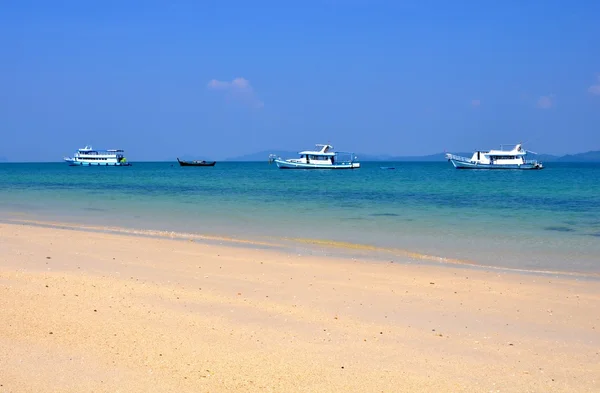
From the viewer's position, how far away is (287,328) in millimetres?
7840

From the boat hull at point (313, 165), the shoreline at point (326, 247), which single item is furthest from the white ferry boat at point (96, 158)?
the shoreline at point (326, 247)

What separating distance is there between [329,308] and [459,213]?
2180 centimetres

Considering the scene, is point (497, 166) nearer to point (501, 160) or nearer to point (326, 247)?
point (501, 160)

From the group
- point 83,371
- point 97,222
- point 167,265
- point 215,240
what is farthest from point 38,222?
point 83,371

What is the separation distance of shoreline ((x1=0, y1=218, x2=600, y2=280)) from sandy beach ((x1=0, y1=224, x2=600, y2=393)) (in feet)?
3.08

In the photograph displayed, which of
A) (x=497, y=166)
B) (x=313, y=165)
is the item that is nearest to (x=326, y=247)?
(x=313, y=165)

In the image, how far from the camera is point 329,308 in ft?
29.6

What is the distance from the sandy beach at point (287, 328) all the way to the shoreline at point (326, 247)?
0.94m

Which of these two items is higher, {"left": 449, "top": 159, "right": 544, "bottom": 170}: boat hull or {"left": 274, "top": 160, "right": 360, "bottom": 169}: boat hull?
{"left": 274, "top": 160, "right": 360, "bottom": 169}: boat hull

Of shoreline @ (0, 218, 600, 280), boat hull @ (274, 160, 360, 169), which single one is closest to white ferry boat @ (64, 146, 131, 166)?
boat hull @ (274, 160, 360, 169)

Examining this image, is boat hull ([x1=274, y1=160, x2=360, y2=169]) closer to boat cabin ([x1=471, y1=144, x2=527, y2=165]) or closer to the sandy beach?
boat cabin ([x1=471, y1=144, x2=527, y2=165])

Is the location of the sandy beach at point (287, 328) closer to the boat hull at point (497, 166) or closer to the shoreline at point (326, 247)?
the shoreline at point (326, 247)

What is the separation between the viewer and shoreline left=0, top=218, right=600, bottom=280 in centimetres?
1348

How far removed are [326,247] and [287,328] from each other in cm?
897
